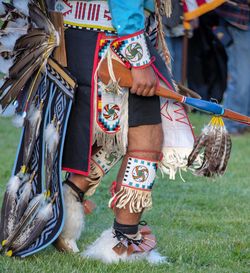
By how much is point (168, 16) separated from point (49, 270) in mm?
1370

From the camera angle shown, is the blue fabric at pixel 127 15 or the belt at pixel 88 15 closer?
the blue fabric at pixel 127 15

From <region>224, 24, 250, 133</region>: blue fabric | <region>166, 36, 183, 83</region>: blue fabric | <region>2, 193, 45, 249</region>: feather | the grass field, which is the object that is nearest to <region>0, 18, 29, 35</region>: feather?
<region>2, 193, 45, 249</region>: feather

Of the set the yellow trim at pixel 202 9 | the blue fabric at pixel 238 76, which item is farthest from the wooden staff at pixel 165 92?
the blue fabric at pixel 238 76

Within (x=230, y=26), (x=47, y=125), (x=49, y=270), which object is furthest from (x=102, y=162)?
(x=230, y=26)

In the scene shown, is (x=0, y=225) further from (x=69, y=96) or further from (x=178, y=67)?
(x=178, y=67)

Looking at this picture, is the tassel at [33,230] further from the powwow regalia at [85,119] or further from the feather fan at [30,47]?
the feather fan at [30,47]

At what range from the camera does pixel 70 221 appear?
4.67 metres

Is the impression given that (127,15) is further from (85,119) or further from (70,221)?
(70,221)

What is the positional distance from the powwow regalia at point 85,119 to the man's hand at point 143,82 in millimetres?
32

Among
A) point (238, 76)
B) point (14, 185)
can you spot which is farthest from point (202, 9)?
point (14, 185)

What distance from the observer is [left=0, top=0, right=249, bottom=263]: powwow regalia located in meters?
4.38

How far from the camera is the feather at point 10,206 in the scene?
450 cm

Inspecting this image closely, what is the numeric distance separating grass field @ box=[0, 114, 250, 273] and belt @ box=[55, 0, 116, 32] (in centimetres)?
113

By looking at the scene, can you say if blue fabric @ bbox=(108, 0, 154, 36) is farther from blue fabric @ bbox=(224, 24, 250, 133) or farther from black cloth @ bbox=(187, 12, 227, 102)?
black cloth @ bbox=(187, 12, 227, 102)
